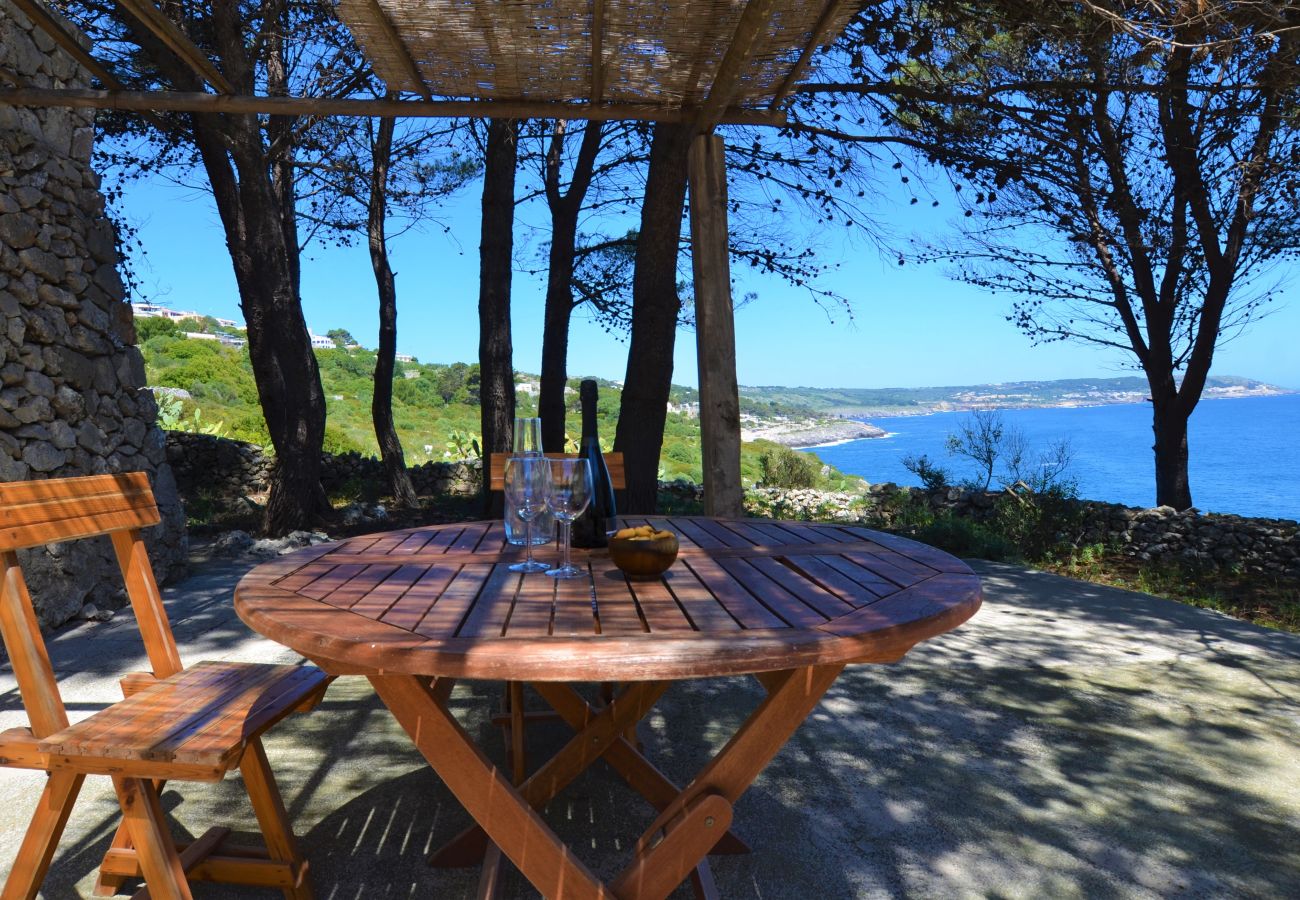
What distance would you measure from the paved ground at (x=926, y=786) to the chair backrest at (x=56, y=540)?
1.91ft

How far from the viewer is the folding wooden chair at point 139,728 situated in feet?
4.74

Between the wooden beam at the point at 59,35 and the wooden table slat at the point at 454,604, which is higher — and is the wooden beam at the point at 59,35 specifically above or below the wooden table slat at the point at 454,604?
above

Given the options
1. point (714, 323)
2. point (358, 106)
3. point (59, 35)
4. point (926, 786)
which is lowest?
point (926, 786)

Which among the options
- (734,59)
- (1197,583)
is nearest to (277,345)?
(734,59)

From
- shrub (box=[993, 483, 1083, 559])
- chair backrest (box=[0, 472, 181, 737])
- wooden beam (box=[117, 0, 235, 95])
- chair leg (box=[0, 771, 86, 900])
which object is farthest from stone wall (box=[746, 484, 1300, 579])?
chair leg (box=[0, 771, 86, 900])

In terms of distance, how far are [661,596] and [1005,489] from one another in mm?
6813

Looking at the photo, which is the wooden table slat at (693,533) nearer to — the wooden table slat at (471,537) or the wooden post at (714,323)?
the wooden table slat at (471,537)

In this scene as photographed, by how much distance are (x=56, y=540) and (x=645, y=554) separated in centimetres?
104

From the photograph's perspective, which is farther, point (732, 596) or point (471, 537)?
point (471, 537)

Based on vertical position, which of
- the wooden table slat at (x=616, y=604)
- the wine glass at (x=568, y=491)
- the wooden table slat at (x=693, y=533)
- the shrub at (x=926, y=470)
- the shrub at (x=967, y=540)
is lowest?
the shrub at (x=967, y=540)

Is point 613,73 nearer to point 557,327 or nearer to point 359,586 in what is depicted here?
Answer: point 359,586

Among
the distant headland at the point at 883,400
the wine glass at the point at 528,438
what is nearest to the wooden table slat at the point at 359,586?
the wine glass at the point at 528,438

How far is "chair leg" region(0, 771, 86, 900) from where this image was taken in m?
1.51

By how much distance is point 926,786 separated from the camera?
2393 mm
